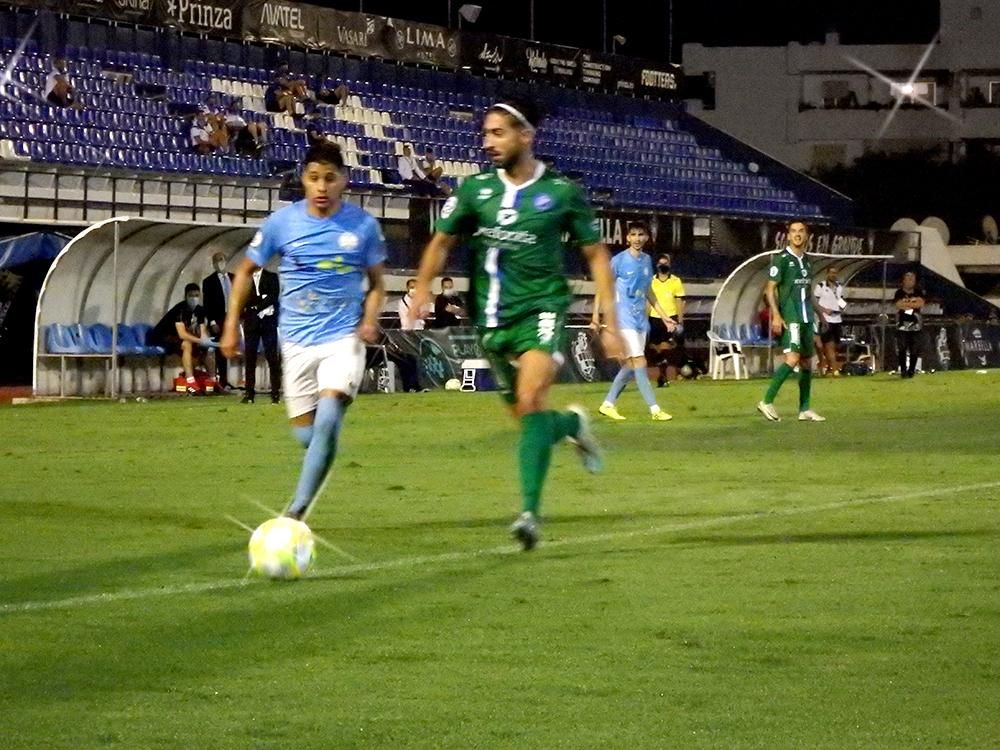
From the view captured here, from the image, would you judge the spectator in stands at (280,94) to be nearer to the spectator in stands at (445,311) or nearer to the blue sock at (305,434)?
the spectator in stands at (445,311)

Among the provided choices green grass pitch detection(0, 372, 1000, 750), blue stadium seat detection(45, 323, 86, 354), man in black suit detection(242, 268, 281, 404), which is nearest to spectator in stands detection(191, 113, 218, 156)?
blue stadium seat detection(45, 323, 86, 354)

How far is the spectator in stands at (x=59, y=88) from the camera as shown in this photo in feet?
111

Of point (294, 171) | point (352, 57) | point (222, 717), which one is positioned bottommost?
point (222, 717)

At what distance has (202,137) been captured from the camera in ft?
119

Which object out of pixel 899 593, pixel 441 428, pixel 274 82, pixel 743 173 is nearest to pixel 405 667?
pixel 899 593

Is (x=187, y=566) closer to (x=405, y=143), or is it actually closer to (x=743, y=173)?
(x=405, y=143)

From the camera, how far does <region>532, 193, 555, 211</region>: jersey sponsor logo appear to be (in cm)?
961

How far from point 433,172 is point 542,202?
101 ft

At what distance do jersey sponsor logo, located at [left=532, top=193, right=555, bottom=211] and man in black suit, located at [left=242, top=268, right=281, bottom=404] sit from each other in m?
16.4

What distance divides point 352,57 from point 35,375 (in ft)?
56.7

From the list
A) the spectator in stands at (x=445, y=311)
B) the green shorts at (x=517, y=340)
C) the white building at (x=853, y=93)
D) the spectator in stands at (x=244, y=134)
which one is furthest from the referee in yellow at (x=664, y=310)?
the white building at (x=853, y=93)

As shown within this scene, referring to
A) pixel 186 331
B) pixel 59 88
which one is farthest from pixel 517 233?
pixel 59 88

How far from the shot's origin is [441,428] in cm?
1991

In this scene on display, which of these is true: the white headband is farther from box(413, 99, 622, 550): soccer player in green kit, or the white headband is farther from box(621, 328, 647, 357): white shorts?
box(621, 328, 647, 357): white shorts
